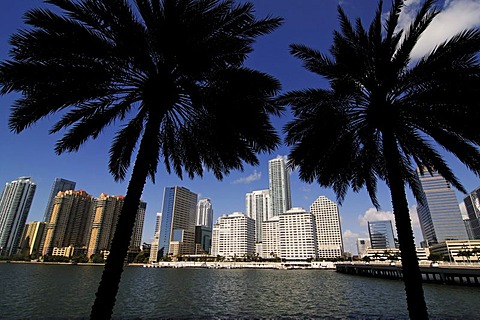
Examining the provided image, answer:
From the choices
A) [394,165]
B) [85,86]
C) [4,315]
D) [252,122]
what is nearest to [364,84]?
[394,165]

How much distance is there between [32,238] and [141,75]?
654 feet

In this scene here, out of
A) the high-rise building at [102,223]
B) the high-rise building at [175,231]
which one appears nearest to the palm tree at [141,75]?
the high-rise building at [102,223]

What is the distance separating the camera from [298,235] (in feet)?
543

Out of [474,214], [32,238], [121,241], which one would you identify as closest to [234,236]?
[32,238]

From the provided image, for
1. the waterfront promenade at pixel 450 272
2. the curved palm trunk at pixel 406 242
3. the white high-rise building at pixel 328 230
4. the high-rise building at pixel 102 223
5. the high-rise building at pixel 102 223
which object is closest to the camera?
the curved palm trunk at pixel 406 242

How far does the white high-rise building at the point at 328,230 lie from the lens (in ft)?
549

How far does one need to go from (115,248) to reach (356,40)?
8.98 meters

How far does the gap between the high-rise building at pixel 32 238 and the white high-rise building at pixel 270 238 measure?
144806 mm

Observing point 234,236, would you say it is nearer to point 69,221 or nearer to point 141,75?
point 69,221

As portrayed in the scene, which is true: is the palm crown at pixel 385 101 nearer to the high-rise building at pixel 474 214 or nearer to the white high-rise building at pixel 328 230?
the white high-rise building at pixel 328 230

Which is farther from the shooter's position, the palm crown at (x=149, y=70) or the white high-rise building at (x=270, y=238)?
the white high-rise building at (x=270, y=238)

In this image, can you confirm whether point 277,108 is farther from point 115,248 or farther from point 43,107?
point 43,107

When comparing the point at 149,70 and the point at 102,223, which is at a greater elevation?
the point at 102,223

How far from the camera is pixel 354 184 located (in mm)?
11227
